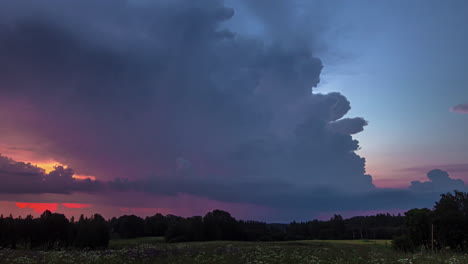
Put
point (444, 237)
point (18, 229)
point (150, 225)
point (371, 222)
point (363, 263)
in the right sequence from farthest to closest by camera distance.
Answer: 1. point (371, 222)
2. point (150, 225)
3. point (18, 229)
4. point (444, 237)
5. point (363, 263)

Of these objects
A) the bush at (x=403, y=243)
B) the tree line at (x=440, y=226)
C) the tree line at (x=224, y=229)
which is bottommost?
the tree line at (x=224, y=229)

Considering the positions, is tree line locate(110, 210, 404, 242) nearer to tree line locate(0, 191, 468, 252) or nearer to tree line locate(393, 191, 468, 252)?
tree line locate(0, 191, 468, 252)

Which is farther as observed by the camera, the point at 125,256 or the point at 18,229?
the point at 18,229

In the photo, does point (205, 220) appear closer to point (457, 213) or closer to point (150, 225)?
point (150, 225)

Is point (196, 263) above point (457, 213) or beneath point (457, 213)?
beneath

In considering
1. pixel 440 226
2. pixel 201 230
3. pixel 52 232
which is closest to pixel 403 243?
pixel 440 226

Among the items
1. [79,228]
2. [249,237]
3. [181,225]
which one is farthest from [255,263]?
[249,237]

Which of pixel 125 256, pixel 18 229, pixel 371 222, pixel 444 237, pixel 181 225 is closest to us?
pixel 125 256

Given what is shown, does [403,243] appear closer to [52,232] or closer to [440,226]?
[440,226]

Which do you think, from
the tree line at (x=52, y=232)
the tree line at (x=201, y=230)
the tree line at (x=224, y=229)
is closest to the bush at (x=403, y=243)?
the tree line at (x=201, y=230)

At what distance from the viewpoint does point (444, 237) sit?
137 ft

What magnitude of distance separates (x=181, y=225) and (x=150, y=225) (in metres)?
24.2

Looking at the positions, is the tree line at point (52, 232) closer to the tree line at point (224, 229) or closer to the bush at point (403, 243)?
the tree line at point (224, 229)

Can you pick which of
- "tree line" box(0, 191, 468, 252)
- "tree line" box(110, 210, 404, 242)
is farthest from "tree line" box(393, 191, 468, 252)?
"tree line" box(110, 210, 404, 242)
